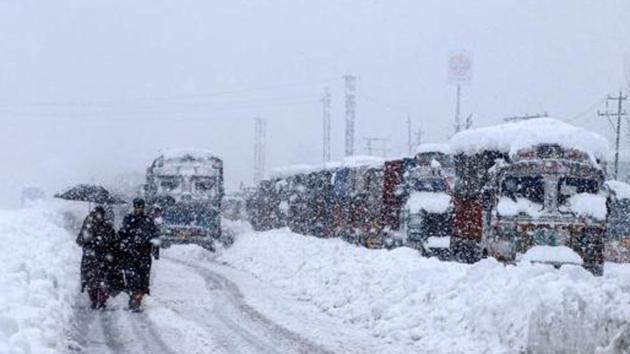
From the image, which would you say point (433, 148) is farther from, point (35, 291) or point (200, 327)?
point (35, 291)

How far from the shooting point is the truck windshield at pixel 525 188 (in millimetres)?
18016

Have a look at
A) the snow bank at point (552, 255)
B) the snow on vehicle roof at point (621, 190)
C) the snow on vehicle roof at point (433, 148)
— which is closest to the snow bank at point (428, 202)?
the snow on vehicle roof at point (433, 148)

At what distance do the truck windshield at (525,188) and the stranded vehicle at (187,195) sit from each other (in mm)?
15292

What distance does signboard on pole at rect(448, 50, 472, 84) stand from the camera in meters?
73.7

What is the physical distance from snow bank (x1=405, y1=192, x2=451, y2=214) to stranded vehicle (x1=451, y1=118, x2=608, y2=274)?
518 centimetres

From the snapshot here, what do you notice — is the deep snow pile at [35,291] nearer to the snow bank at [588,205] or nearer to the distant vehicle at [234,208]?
the snow bank at [588,205]

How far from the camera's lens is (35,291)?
1117 centimetres

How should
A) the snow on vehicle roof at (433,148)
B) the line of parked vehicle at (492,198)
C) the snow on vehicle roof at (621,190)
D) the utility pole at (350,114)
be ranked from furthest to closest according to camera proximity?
the utility pole at (350,114)
the snow on vehicle roof at (621,190)
the snow on vehicle roof at (433,148)
the line of parked vehicle at (492,198)

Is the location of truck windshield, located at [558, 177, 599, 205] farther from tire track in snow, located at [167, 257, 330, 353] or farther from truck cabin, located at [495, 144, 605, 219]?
tire track in snow, located at [167, 257, 330, 353]

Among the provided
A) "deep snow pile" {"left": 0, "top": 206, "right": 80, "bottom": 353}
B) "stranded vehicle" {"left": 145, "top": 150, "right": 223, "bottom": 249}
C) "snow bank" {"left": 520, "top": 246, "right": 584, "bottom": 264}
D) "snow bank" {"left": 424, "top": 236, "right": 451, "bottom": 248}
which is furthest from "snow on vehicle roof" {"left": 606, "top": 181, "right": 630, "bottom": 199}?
"deep snow pile" {"left": 0, "top": 206, "right": 80, "bottom": 353}

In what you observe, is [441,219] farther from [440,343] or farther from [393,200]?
[440,343]

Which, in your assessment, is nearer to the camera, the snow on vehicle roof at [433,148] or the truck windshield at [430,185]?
the truck windshield at [430,185]

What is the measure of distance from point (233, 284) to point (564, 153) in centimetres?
818

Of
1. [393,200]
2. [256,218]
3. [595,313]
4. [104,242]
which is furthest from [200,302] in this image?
[256,218]
